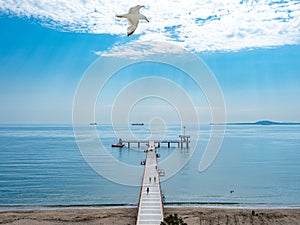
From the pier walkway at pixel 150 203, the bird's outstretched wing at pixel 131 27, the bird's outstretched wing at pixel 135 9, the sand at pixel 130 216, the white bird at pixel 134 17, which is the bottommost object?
the sand at pixel 130 216

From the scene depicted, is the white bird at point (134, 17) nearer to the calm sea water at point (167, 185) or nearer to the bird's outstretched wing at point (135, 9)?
the bird's outstretched wing at point (135, 9)

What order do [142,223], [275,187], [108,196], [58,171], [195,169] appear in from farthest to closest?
[195,169] → [58,171] → [275,187] → [108,196] → [142,223]

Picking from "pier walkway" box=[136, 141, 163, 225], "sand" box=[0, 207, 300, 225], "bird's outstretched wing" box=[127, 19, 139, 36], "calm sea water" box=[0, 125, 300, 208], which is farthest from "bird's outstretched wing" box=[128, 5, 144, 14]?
"calm sea water" box=[0, 125, 300, 208]

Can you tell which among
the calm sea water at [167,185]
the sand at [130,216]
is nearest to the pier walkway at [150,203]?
the sand at [130,216]

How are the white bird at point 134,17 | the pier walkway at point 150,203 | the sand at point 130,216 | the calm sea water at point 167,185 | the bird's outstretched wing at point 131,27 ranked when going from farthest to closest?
the calm sea water at point 167,185 → the sand at point 130,216 → the pier walkway at point 150,203 → the white bird at point 134,17 → the bird's outstretched wing at point 131,27

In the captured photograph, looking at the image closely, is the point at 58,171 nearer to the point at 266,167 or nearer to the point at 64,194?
the point at 64,194

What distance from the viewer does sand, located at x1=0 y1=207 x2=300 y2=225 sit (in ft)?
71.3

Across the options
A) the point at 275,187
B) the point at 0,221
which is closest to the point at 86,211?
the point at 0,221

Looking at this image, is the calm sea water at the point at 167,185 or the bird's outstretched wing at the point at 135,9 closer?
the bird's outstretched wing at the point at 135,9

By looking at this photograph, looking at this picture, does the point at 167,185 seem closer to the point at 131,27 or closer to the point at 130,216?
the point at 130,216

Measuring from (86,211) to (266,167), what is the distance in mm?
30447

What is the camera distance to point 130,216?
2312 cm

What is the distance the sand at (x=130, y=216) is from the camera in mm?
21719

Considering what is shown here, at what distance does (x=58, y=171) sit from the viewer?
4303 centimetres
